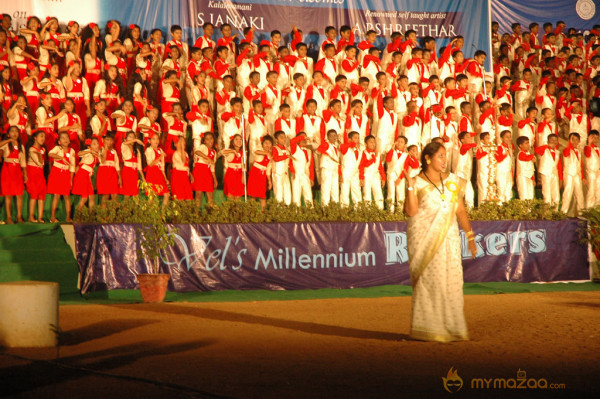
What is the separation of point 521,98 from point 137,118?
926 cm

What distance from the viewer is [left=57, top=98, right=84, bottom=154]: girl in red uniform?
1394 centimetres

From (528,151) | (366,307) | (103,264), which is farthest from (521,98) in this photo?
(103,264)

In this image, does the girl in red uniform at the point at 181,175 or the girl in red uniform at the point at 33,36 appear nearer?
the girl in red uniform at the point at 181,175

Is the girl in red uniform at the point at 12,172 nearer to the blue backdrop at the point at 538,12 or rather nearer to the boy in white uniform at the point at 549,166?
the boy in white uniform at the point at 549,166

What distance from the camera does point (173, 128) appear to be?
571 inches

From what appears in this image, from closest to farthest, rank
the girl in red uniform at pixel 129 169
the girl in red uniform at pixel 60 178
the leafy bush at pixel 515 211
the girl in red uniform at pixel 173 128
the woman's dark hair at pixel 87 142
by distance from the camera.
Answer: the leafy bush at pixel 515 211, the girl in red uniform at pixel 60 178, the woman's dark hair at pixel 87 142, the girl in red uniform at pixel 129 169, the girl in red uniform at pixel 173 128

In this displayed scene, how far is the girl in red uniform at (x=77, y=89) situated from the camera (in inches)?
580

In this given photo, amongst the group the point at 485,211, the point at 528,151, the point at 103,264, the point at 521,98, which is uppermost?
the point at 521,98

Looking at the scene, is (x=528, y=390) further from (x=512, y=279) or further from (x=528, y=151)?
(x=528, y=151)

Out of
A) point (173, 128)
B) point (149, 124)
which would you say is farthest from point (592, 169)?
point (149, 124)

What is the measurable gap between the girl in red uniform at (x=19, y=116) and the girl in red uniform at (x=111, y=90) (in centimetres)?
153

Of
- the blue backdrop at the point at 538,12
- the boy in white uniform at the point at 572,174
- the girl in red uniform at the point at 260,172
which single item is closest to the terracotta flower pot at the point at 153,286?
the girl in red uniform at the point at 260,172

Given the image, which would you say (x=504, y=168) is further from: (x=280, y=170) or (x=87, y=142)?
(x=87, y=142)

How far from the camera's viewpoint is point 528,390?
473cm
